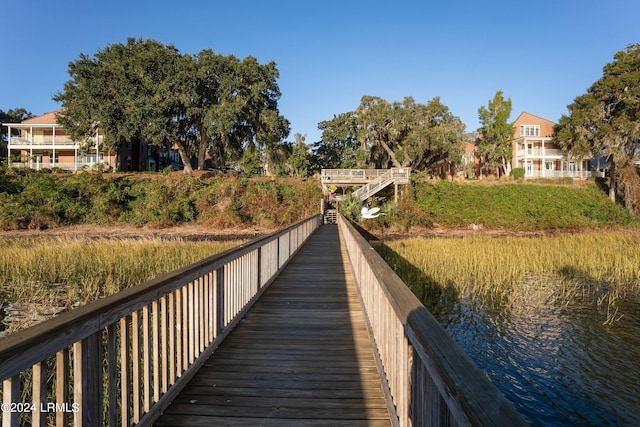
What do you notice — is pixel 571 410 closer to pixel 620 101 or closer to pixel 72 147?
pixel 620 101

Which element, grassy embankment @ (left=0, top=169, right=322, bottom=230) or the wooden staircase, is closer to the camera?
grassy embankment @ (left=0, top=169, right=322, bottom=230)

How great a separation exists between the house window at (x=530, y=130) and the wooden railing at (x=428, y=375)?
5591 centimetres

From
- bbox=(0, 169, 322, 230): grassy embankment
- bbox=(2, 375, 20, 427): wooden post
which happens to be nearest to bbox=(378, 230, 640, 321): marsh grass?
bbox=(2, 375, 20, 427): wooden post

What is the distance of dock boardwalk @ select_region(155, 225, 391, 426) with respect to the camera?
281 cm

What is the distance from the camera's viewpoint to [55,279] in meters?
10.6

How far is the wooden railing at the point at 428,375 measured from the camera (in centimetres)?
113

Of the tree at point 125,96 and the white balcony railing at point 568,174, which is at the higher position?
the tree at point 125,96

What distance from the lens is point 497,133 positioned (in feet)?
159

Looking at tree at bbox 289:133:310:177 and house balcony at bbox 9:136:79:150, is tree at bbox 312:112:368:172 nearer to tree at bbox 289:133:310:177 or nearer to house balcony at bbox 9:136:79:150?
tree at bbox 289:133:310:177

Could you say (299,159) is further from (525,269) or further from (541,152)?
(525,269)

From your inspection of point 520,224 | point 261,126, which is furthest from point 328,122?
point 520,224

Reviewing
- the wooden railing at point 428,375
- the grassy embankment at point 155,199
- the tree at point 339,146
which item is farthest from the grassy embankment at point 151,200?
the wooden railing at point 428,375

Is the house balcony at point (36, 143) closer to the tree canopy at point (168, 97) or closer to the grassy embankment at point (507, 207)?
the tree canopy at point (168, 97)

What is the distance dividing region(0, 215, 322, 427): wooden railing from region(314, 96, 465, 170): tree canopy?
133ft
